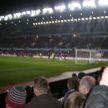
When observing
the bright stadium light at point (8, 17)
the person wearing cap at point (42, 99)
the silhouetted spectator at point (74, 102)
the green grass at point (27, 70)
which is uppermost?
the bright stadium light at point (8, 17)

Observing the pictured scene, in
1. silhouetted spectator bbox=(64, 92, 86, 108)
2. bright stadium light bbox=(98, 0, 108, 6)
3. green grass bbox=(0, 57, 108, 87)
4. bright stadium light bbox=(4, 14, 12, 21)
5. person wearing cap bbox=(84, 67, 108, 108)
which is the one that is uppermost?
bright stadium light bbox=(98, 0, 108, 6)

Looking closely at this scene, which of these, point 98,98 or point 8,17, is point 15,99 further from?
point 8,17

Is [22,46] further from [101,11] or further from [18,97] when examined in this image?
[18,97]

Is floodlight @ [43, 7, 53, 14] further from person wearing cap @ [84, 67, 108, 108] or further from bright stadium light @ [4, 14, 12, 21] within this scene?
person wearing cap @ [84, 67, 108, 108]

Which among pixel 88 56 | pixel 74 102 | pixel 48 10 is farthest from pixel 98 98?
pixel 48 10

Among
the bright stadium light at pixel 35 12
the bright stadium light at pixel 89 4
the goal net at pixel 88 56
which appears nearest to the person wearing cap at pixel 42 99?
the goal net at pixel 88 56

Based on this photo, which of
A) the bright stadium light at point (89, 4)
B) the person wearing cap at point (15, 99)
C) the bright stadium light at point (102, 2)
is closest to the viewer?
the person wearing cap at point (15, 99)

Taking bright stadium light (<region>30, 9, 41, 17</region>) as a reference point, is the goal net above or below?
below

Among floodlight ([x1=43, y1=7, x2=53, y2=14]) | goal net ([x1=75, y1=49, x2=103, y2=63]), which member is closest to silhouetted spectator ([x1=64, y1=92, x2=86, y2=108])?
goal net ([x1=75, y1=49, x2=103, y2=63])

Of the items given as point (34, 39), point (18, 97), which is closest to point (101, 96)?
point (18, 97)

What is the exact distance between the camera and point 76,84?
547 centimetres

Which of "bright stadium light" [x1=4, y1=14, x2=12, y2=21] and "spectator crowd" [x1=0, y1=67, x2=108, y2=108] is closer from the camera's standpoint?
"spectator crowd" [x1=0, y1=67, x2=108, y2=108]

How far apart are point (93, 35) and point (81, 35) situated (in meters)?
2.24

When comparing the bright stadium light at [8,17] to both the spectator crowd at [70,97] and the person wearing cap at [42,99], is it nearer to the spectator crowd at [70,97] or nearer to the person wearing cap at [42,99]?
the person wearing cap at [42,99]
